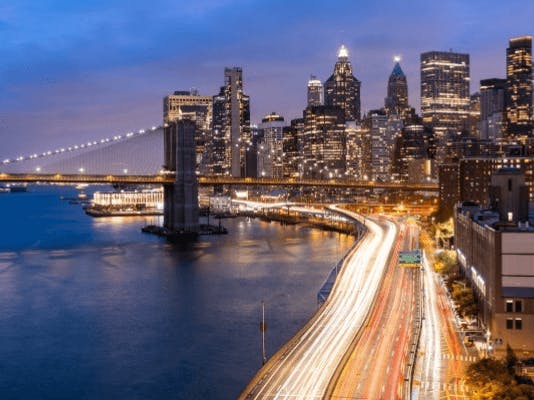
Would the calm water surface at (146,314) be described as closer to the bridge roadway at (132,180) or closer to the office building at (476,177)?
the bridge roadway at (132,180)

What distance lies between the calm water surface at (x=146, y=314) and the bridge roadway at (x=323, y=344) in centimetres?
118

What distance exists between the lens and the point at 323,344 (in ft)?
55.9

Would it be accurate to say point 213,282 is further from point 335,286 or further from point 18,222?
point 18,222

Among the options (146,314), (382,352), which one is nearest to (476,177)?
(146,314)

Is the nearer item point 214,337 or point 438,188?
point 214,337

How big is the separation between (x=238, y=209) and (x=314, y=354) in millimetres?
67913

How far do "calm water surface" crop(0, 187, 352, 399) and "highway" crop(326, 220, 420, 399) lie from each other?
2.54 meters

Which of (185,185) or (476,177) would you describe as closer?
(185,185)

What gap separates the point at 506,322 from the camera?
56.9 feet

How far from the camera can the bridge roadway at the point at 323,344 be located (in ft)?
45.8

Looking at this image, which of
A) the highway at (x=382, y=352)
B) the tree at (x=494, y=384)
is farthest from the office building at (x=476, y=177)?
the tree at (x=494, y=384)

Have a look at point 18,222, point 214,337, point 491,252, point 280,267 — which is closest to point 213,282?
point 280,267

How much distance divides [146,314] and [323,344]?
28.1 feet

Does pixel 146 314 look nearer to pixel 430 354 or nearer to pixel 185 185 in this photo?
pixel 430 354
